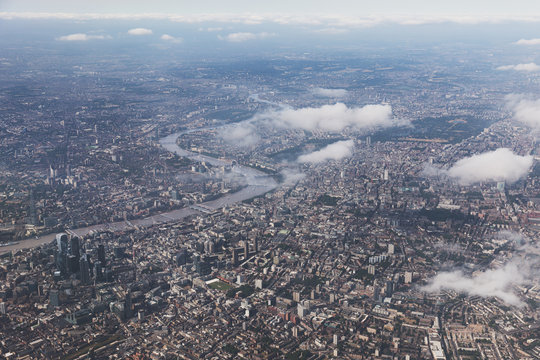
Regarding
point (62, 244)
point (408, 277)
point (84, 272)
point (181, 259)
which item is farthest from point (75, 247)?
point (408, 277)

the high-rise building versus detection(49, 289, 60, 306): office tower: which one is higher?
the high-rise building

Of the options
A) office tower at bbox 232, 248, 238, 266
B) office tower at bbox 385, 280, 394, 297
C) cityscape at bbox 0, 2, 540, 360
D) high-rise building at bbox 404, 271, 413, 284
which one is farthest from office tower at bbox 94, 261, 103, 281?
high-rise building at bbox 404, 271, 413, 284

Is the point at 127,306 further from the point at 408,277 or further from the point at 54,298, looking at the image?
the point at 408,277

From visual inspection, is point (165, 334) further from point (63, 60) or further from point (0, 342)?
point (63, 60)

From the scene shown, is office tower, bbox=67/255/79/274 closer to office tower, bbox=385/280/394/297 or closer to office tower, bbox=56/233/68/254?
office tower, bbox=56/233/68/254

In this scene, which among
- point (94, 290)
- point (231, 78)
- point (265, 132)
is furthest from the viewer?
point (231, 78)

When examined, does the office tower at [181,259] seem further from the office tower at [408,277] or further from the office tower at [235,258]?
the office tower at [408,277]

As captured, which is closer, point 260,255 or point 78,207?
point 260,255

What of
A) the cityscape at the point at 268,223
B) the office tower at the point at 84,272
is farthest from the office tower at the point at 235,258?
the office tower at the point at 84,272

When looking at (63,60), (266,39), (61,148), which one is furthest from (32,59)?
(266,39)
